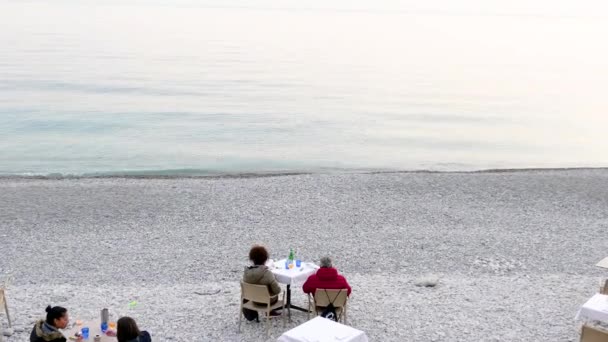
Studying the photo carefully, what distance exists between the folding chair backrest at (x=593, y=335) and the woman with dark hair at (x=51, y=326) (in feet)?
18.9

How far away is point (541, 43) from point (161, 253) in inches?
5029

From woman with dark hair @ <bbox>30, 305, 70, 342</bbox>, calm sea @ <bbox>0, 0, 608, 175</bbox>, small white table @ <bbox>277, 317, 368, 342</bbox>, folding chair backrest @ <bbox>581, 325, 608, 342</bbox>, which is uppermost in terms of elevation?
calm sea @ <bbox>0, 0, 608, 175</bbox>

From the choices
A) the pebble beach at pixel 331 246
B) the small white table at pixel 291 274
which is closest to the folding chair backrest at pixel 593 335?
the pebble beach at pixel 331 246

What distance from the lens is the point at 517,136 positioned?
130 ft

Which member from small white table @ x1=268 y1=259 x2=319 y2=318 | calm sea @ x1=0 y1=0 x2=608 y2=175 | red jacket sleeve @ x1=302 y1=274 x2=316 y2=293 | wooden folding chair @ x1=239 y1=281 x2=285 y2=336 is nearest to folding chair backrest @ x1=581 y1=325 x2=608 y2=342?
red jacket sleeve @ x1=302 y1=274 x2=316 y2=293

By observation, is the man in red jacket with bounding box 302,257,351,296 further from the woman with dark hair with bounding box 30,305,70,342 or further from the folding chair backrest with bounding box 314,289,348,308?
the woman with dark hair with bounding box 30,305,70,342

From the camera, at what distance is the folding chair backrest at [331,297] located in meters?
8.66

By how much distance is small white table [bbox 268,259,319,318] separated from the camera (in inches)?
364

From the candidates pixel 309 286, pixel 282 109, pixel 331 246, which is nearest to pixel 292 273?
pixel 309 286

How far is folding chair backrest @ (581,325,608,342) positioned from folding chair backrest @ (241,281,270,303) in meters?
3.83

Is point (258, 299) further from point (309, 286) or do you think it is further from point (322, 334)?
point (322, 334)

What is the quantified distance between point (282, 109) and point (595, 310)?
3820 cm

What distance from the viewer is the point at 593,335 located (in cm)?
775

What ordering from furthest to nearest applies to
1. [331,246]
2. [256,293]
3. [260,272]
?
[331,246]
[260,272]
[256,293]
